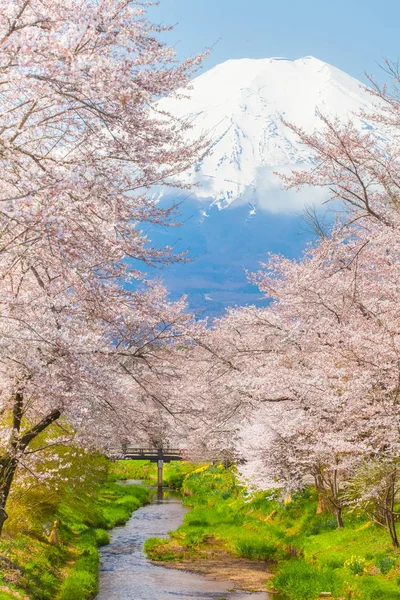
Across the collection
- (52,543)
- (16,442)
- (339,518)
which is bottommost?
(52,543)

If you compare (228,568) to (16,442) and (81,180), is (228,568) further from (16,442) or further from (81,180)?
(81,180)

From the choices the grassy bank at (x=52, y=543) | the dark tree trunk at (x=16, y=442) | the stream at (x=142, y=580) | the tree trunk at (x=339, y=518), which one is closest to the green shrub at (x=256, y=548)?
the stream at (x=142, y=580)

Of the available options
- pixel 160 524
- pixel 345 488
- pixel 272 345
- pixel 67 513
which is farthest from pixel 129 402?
pixel 160 524

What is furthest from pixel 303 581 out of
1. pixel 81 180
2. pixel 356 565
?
pixel 81 180

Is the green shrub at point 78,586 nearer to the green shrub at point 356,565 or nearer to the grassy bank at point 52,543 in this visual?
the grassy bank at point 52,543

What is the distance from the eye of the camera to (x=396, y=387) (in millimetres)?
9391

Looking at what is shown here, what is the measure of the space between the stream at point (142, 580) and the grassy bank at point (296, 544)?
917 mm

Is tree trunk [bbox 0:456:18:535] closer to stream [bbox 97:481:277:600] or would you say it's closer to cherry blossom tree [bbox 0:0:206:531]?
cherry blossom tree [bbox 0:0:206:531]

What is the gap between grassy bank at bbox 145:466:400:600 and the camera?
1245cm

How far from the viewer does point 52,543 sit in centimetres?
1705

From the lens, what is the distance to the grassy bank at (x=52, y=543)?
40.0 ft

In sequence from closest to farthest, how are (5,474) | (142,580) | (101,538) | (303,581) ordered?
1. (5,474)
2. (303,581)
3. (142,580)
4. (101,538)

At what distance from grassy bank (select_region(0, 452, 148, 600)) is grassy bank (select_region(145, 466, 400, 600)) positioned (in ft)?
10.1

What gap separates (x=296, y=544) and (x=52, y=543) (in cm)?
738
